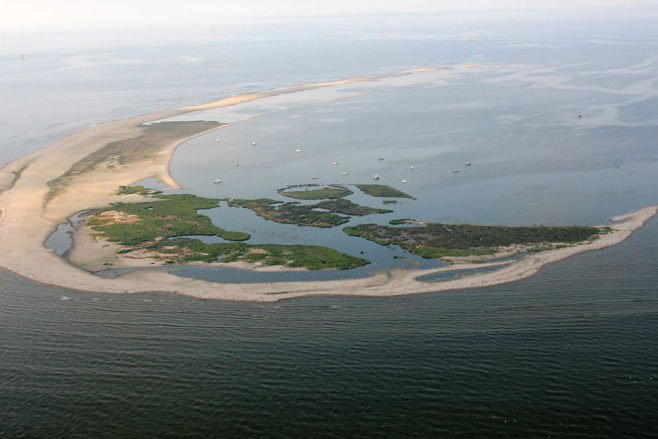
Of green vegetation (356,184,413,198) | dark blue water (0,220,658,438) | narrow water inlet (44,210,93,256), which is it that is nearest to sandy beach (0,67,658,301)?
narrow water inlet (44,210,93,256)

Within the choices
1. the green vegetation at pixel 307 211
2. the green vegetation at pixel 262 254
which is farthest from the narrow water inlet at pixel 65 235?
the green vegetation at pixel 307 211

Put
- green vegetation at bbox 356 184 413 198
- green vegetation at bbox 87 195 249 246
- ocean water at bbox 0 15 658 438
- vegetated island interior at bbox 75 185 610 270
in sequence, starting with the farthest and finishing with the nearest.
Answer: green vegetation at bbox 356 184 413 198 → green vegetation at bbox 87 195 249 246 → vegetated island interior at bbox 75 185 610 270 → ocean water at bbox 0 15 658 438

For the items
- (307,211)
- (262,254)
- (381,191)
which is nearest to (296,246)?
(262,254)

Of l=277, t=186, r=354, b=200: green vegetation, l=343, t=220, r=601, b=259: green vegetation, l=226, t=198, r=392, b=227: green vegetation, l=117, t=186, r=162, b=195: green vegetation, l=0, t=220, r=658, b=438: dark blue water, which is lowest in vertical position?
l=0, t=220, r=658, b=438: dark blue water

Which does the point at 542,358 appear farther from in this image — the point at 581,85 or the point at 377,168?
the point at 581,85

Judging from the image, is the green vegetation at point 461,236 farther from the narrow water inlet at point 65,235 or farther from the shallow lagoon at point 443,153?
the narrow water inlet at point 65,235

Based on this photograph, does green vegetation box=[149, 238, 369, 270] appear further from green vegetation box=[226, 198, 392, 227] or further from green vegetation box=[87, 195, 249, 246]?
green vegetation box=[226, 198, 392, 227]
